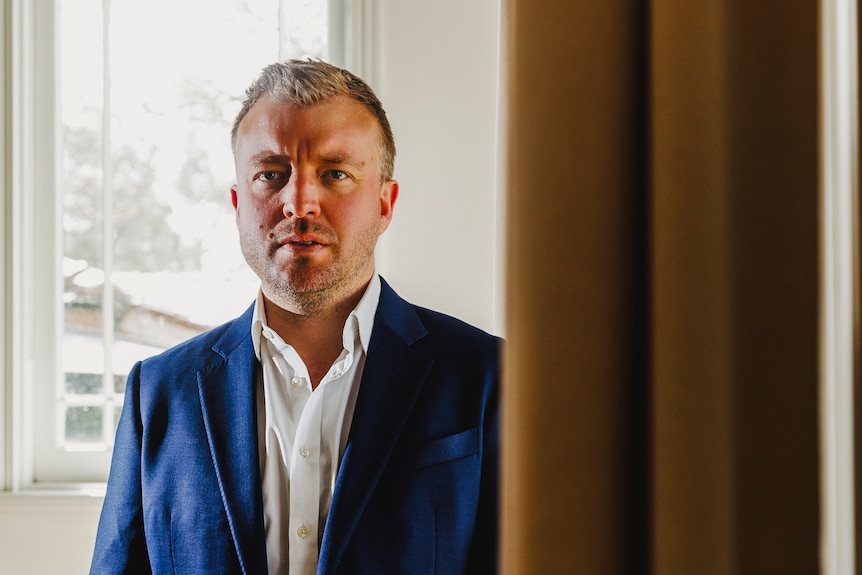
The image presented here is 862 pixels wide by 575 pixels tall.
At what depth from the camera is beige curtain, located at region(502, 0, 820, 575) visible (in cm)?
40

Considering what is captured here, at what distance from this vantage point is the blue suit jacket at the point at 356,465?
111cm

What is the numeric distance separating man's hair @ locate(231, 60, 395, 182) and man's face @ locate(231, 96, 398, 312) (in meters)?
0.01

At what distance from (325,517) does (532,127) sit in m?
0.88

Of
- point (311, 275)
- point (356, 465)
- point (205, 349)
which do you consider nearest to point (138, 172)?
point (205, 349)

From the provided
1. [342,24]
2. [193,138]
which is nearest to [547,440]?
[342,24]

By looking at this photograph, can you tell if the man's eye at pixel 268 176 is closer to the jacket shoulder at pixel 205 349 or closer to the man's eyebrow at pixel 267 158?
the man's eyebrow at pixel 267 158

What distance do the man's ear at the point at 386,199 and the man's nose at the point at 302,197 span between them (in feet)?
0.37

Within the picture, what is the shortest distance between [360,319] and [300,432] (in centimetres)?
21

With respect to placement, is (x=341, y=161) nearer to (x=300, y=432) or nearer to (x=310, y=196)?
(x=310, y=196)

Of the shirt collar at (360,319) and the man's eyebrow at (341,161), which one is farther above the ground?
the man's eyebrow at (341,161)

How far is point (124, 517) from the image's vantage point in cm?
120

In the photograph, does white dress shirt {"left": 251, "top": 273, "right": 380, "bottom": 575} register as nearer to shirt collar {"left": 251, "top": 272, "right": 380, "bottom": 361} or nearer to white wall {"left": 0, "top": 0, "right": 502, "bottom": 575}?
shirt collar {"left": 251, "top": 272, "right": 380, "bottom": 361}

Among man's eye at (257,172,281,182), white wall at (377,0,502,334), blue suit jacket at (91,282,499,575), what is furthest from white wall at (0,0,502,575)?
man's eye at (257,172,281,182)

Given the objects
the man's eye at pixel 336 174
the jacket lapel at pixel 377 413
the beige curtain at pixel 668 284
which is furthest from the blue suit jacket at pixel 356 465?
the beige curtain at pixel 668 284
